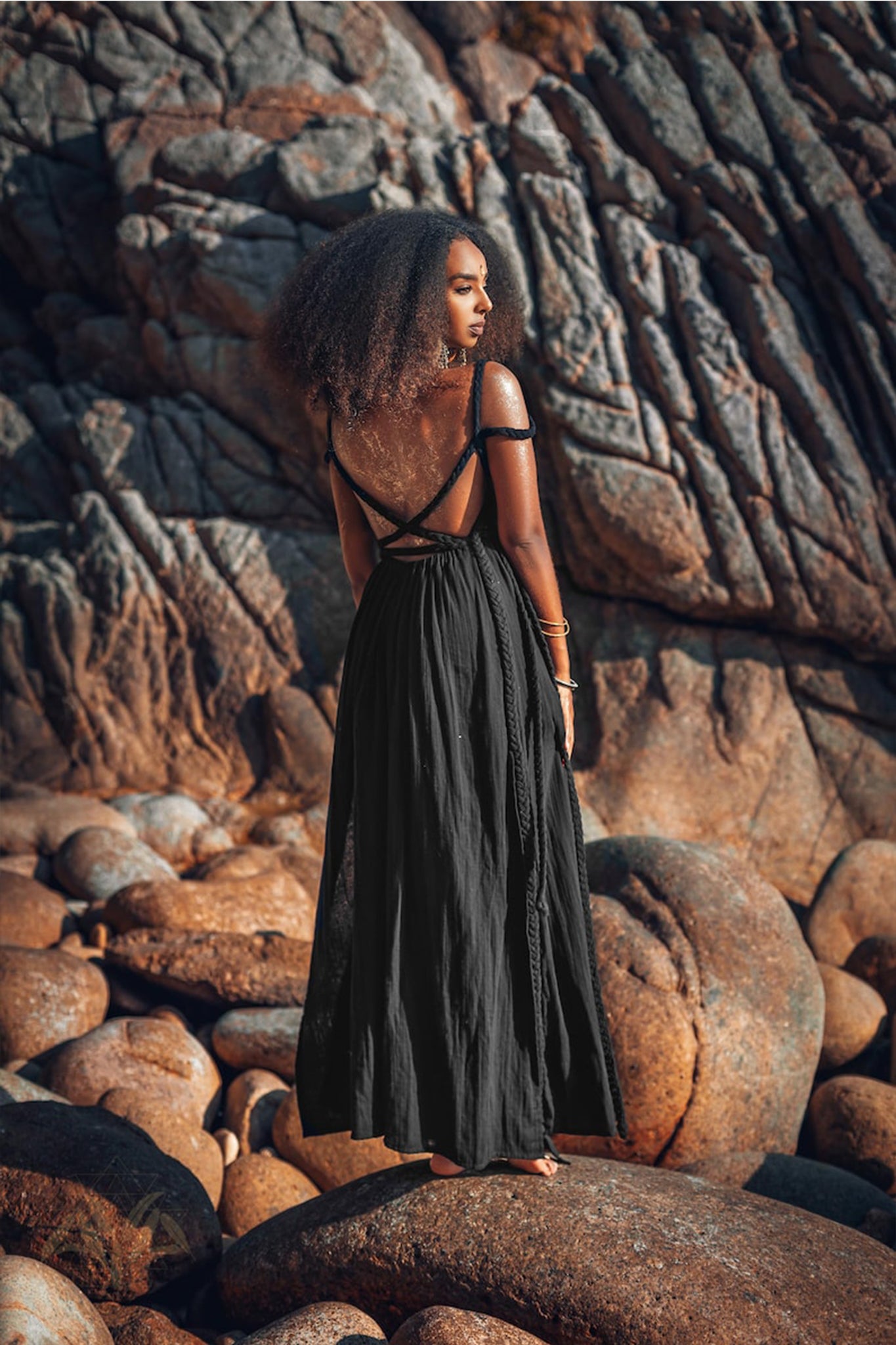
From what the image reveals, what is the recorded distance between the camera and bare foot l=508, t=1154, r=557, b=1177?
10.6ft

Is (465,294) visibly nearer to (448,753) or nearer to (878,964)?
(448,753)

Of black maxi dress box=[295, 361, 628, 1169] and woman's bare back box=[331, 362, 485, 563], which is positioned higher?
woman's bare back box=[331, 362, 485, 563]

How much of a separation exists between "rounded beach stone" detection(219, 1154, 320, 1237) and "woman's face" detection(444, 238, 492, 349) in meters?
2.94

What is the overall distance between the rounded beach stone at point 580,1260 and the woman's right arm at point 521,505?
1243 millimetres

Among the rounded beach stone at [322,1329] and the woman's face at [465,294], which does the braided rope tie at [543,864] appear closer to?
the woman's face at [465,294]

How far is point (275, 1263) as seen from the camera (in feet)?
10.9

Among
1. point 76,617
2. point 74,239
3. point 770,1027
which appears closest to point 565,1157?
point 770,1027

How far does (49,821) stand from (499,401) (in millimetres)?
5113

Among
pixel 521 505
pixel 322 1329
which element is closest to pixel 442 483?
pixel 521 505

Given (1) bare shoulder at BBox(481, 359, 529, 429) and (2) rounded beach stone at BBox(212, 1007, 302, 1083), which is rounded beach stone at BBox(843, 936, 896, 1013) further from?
(1) bare shoulder at BBox(481, 359, 529, 429)

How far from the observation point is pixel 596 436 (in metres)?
7.81

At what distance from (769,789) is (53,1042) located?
5.00 meters

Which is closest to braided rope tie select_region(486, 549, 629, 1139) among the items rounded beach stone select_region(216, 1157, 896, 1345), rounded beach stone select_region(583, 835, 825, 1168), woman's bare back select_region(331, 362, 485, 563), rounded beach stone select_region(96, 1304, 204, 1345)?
woman's bare back select_region(331, 362, 485, 563)

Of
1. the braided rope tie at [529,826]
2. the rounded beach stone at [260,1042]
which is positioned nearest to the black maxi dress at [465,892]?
the braided rope tie at [529,826]
